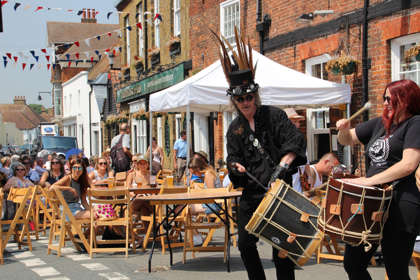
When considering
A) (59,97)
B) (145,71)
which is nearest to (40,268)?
(145,71)

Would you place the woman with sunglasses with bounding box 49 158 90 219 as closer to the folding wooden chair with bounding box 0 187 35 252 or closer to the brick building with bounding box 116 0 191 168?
the folding wooden chair with bounding box 0 187 35 252

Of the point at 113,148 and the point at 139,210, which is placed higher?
the point at 113,148

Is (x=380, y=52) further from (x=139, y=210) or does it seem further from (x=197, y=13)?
(x=197, y=13)

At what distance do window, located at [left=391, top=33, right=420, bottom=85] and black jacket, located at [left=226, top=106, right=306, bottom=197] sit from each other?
5.79m

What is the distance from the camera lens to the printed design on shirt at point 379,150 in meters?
3.77

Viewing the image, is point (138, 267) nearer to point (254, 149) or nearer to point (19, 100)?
point (254, 149)

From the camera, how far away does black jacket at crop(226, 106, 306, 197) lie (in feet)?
14.0

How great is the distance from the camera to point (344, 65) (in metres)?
10.3

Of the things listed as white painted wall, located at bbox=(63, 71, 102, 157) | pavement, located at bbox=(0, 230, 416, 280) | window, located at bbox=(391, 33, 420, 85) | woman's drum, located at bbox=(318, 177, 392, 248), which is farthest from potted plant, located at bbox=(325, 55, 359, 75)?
white painted wall, located at bbox=(63, 71, 102, 157)

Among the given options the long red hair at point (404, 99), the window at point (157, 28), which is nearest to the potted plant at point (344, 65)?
the long red hair at point (404, 99)

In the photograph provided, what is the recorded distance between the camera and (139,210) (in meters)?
8.77

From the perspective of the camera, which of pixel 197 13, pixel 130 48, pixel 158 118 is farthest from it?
pixel 130 48

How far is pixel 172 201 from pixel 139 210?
7.93 ft

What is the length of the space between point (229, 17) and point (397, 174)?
42.9 feet
